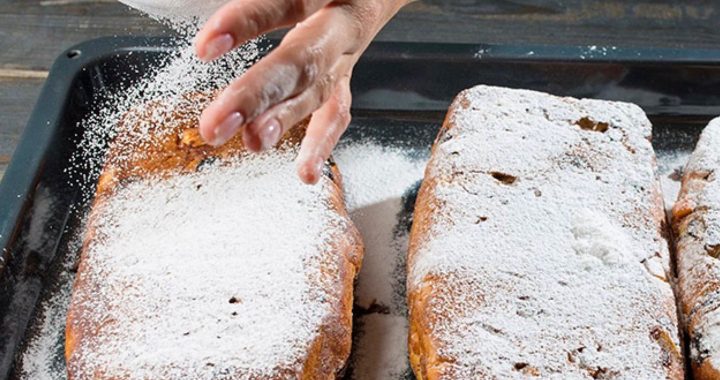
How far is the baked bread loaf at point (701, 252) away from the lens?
1.29 metres

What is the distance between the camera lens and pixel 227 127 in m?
0.91

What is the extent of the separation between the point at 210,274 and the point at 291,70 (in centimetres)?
45

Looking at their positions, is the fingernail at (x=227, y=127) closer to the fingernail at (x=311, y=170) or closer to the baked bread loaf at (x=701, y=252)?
the fingernail at (x=311, y=170)

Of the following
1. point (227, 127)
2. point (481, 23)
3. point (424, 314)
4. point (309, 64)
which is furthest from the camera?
point (481, 23)

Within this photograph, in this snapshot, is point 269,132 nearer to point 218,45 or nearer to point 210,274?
point 218,45

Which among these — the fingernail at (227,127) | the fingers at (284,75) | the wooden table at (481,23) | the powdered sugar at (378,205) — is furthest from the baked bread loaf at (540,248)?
the wooden table at (481,23)

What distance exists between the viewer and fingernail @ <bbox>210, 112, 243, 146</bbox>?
35.8 inches

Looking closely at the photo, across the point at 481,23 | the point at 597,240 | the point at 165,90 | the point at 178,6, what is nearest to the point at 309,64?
the point at 178,6

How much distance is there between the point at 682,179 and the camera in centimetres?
159

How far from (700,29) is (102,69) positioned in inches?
55.4

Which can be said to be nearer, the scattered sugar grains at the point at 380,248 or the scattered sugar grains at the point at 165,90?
the scattered sugar grains at the point at 380,248

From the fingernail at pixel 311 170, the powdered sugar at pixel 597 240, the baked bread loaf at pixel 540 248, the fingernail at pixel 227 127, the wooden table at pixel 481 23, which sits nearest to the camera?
the fingernail at pixel 227 127

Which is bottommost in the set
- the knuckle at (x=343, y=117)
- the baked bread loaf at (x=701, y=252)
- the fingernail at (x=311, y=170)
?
the baked bread loaf at (x=701, y=252)

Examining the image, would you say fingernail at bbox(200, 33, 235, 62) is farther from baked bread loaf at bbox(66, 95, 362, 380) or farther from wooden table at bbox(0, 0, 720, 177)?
wooden table at bbox(0, 0, 720, 177)
